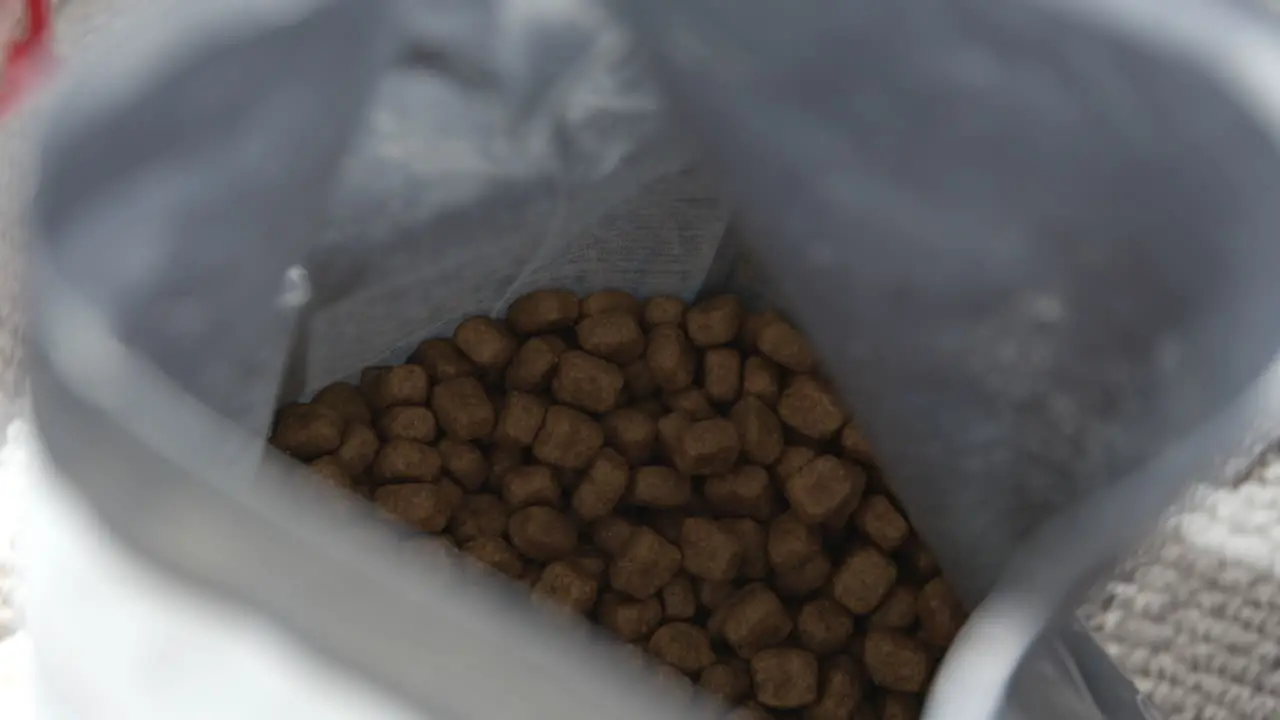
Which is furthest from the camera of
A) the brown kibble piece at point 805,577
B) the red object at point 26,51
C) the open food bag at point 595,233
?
the brown kibble piece at point 805,577

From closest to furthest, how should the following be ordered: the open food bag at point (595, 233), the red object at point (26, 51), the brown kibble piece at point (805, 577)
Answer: the open food bag at point (595, 233)
the red object at point (26, 51)
the brown kibble piece at point (805, 577)

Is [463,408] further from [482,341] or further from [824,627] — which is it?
[824,627]

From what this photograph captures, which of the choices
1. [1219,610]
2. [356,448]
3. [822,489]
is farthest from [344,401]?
[1219,610]

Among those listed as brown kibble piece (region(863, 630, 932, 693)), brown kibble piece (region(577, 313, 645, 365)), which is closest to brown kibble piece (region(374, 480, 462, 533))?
brown kibble piece (region(577, 313, 645, 365))

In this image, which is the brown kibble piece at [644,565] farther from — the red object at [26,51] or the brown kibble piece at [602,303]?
the red object at [26,51]

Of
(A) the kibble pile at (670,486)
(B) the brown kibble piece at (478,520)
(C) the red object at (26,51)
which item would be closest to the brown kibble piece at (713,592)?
(A) the kibble pile at (670,486)

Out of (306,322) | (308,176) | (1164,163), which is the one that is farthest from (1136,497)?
(306,322)
